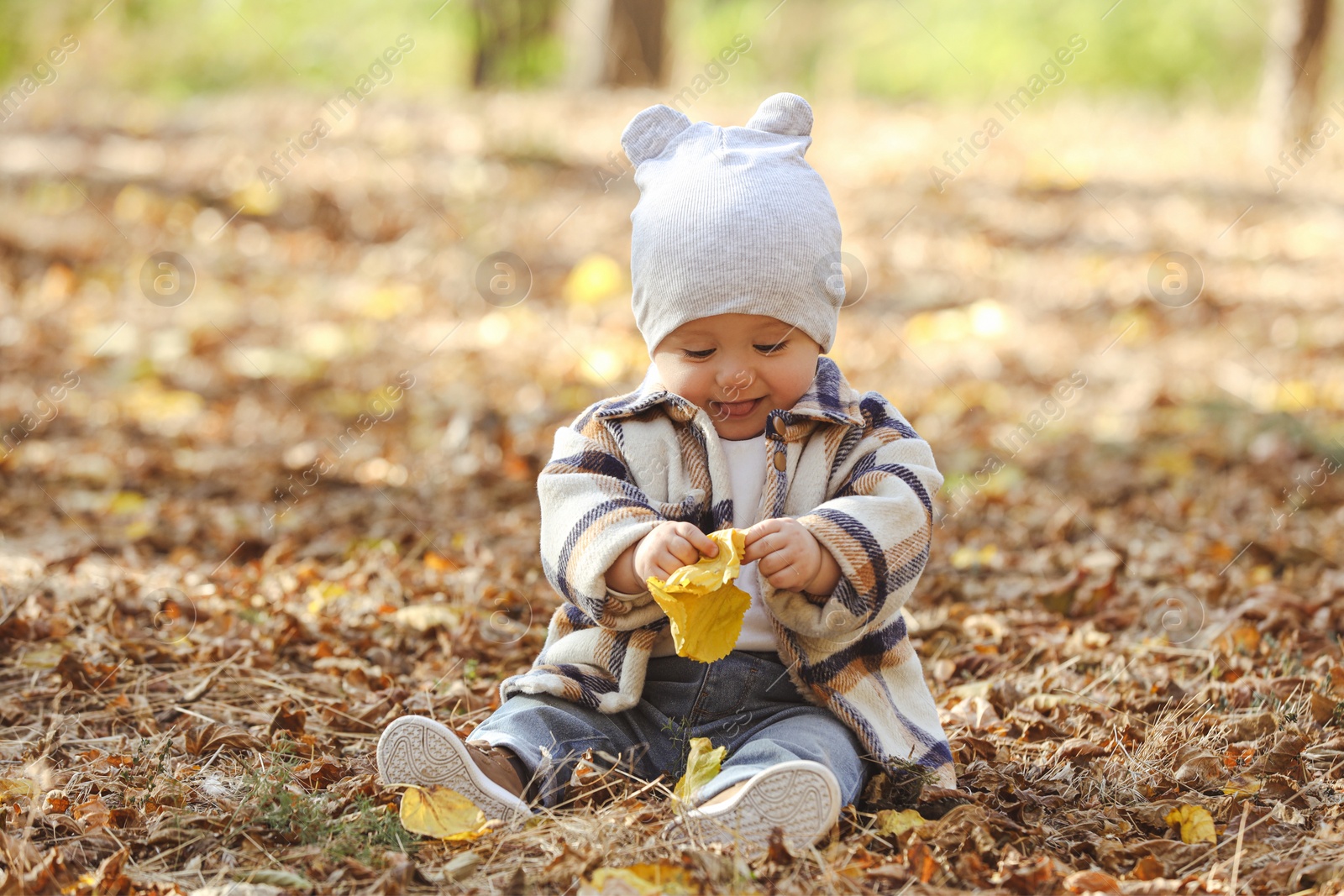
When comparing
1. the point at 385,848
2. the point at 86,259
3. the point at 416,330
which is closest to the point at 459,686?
the point at 385,848

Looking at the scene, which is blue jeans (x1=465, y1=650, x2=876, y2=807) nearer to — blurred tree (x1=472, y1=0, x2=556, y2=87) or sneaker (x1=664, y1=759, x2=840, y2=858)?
sneaker (x1=664, y1=759, x2=840, y2=858)

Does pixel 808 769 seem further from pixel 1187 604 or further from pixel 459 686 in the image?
pixel 1187 604

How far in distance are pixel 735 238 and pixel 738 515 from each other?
0.59 m

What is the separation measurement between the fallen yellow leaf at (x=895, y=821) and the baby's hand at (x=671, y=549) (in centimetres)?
65

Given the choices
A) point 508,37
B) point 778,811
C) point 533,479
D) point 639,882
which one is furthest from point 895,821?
point 508,37

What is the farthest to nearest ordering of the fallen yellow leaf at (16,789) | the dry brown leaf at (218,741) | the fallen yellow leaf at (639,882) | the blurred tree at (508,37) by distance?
→ the blurred tree at (508,37) → the dry brown leaf at (218,741) → the fallen yellow leaf at (16,789) → the fallen yellow leaf at (639,882)

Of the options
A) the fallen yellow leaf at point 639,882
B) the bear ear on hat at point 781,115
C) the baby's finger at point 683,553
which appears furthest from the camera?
the bear ear on hat at point 781,115

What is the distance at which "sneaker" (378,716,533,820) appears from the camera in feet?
7.43

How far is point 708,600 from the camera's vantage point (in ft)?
7.45

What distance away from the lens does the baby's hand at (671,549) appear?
7.40ft

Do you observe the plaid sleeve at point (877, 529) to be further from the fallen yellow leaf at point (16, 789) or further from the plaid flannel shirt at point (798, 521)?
the fallen yellow leaf at point (16, 789)

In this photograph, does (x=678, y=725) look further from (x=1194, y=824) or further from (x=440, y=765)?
(x=1194, y=824)

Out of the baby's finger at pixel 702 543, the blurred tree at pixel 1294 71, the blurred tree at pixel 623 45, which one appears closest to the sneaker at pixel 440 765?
the baby's finger at pixel 702 543

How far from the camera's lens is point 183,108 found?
1168cm
